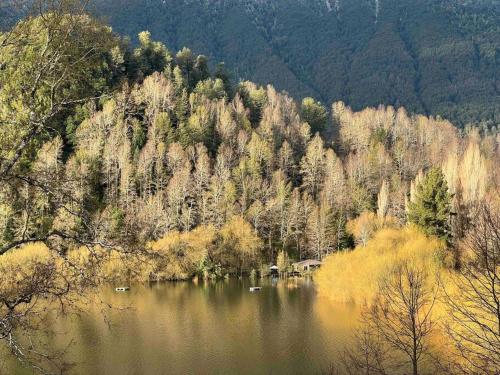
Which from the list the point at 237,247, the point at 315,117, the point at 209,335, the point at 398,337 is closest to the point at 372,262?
the point at 209,335

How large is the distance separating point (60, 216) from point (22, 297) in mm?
2066

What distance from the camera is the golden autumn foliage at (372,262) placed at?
1356 inches

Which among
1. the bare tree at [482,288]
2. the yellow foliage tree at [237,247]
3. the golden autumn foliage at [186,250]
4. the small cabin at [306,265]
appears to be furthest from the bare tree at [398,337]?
the yellow foliage tree at [237,247]

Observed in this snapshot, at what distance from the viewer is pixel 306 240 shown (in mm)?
69375

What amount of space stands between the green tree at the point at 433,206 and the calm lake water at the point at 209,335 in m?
8.55

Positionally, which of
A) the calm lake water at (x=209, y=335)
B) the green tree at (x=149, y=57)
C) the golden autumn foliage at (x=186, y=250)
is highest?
the green tree at (x=149, y=57)

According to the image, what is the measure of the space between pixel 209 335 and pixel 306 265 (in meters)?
33.1

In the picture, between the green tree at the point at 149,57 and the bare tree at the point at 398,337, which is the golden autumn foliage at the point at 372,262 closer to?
the bare tree at the point at 398,337

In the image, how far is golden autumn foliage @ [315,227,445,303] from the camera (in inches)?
1356

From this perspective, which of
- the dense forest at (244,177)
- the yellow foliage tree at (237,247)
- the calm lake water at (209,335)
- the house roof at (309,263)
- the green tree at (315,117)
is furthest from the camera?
the green tree at (315,117)

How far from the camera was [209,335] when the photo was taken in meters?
29.8

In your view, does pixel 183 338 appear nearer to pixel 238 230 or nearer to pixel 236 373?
pixel 236 373

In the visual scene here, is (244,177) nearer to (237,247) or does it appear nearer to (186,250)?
(237,247)

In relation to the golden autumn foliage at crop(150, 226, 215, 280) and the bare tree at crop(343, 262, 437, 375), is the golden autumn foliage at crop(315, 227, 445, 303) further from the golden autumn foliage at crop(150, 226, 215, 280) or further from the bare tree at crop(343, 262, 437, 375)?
the golden autumn foliage at crop(150, 226, 215, 280)
